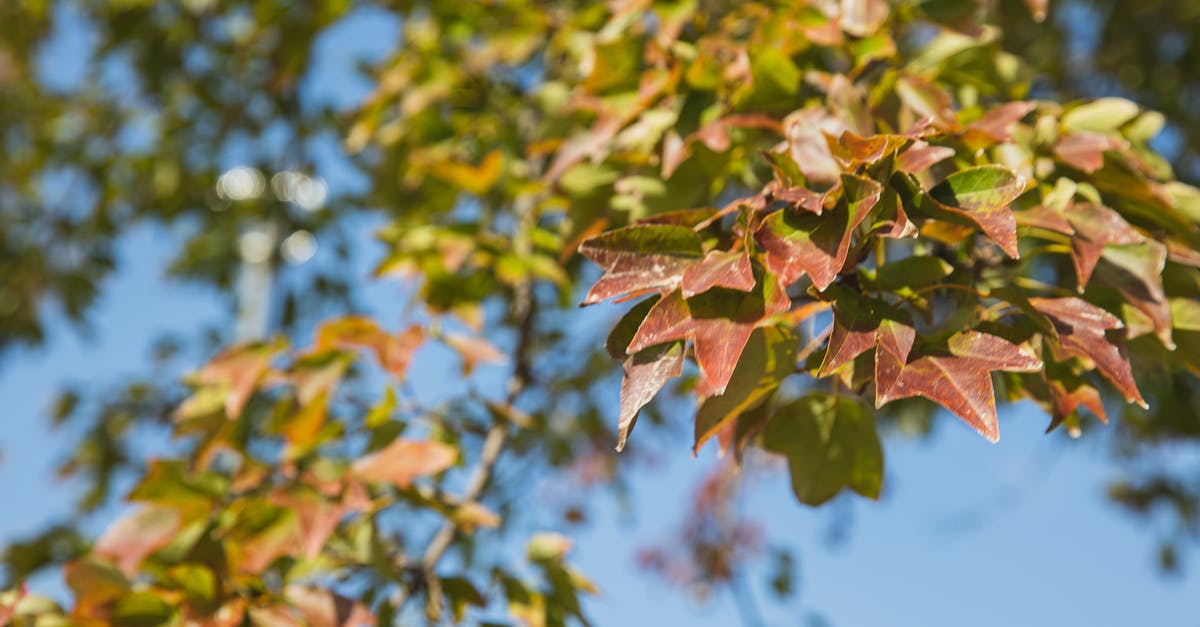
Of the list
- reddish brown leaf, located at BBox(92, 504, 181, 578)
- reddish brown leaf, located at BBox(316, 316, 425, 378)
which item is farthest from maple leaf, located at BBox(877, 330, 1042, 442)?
reddish brown leaf, located at BBox(92, 504, 181, 578)

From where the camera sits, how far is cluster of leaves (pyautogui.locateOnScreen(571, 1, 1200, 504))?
2.43ft

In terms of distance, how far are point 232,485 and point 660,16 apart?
835 mm

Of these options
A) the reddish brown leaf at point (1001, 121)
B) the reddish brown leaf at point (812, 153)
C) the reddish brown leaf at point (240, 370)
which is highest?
the reddish brown leaf at point (812, 153)

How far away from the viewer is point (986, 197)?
0.77 metres

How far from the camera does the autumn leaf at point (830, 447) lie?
36.7 inches

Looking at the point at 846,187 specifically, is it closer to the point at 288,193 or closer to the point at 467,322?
the point at 467,322

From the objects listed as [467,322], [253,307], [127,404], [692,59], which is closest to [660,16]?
[692,59]

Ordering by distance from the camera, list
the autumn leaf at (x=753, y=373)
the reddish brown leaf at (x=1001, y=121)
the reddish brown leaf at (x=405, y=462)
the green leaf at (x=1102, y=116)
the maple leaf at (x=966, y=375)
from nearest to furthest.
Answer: the maple leaf at (x=966, y=375) < the autumn leaf at (x=753, y=373) < the reddish brown leaf at (x=1001, y=121) < the green leaf at (x=1102, y=116) < the reddish brown leaf at (x=405, y=462)

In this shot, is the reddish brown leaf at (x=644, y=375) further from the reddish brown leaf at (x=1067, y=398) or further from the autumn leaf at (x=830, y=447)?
the reddish brown leaf at (x=1067, y=398)

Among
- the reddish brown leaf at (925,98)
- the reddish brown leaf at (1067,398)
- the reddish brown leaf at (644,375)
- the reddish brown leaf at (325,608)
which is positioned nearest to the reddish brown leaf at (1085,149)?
the reddish brown leaf at (925,98)

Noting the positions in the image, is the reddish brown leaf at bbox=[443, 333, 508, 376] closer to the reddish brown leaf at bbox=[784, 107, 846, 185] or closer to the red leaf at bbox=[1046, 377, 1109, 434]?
the reddish brown leaf at bbox=[784, 107, 846, 185]

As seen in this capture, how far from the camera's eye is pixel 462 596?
1.31 metres

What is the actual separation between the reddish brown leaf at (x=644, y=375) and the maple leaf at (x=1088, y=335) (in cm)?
31

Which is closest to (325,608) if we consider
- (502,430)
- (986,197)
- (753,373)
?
(502,430)
